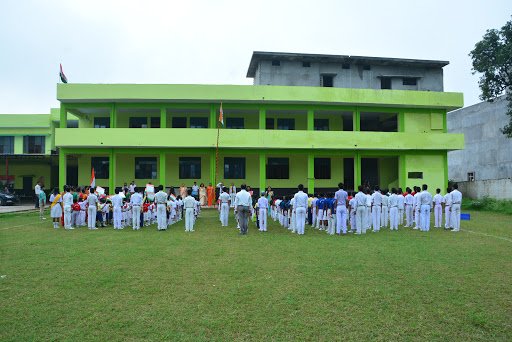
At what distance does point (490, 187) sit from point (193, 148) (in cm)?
1922

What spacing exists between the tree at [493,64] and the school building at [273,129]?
6.65ft

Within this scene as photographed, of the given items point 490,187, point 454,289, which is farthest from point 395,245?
point 490,187

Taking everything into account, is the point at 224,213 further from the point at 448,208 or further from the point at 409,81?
the point at 409,81

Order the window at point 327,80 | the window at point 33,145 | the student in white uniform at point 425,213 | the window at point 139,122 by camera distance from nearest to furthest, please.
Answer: the student in white uniform at point 425,213
the window at point 139,122
the window at point 327,80
the window at point 33,145

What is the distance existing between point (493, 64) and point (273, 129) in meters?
14.2

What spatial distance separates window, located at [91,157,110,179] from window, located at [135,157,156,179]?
6.41ft

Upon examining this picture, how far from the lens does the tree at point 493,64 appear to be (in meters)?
26.0

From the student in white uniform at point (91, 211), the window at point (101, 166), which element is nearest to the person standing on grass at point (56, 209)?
the student in white uniform at point (91, 211)

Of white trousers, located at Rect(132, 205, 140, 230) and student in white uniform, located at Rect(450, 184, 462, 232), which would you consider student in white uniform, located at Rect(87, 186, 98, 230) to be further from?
student in white uniform, located at Rect(450, 184, 462, 232)

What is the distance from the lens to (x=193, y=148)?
25.3 metres

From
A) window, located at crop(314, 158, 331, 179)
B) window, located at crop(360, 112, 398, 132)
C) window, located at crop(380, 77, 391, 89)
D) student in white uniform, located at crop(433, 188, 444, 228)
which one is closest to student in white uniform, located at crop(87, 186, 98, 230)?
student in white uniform, located at crop(433, 188, 444, 228)

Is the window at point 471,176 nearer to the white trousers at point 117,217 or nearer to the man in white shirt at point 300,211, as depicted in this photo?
the man in white shirt at point 300,211

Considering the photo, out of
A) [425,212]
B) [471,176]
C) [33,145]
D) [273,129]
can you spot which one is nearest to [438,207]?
[425,212]

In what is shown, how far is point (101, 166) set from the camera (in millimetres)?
27828
